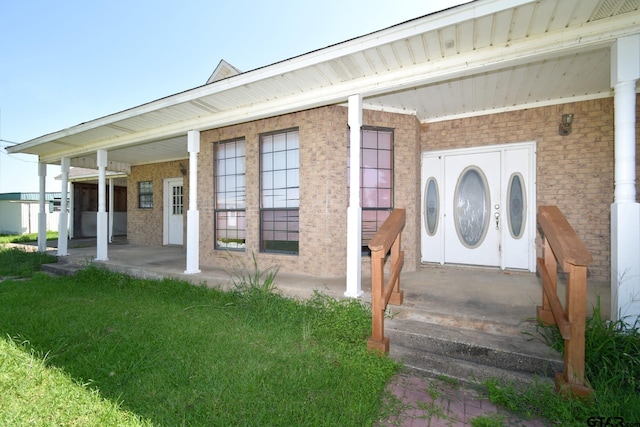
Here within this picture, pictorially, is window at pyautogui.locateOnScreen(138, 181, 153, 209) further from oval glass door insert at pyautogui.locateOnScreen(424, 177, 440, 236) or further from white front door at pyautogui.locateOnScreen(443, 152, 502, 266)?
white front door at pyautogui.locateOnScreen(443, 152, 502, 266)

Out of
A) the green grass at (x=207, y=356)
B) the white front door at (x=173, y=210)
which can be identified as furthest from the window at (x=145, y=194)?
the green grass at (x=207, y=356)

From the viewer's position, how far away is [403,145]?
17.4 feet

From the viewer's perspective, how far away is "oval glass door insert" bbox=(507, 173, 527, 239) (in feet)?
16.8

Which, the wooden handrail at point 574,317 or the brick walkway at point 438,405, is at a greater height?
the wooden handrail at point 574,317

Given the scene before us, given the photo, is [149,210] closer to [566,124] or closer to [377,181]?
[377,181]

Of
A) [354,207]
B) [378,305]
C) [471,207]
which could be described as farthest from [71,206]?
[471,207]

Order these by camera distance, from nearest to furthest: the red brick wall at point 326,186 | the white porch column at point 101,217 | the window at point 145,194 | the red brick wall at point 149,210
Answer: the red brick wall at point 326,186
the white porch column at point 101,217
the red brick wall at point 149,210
the window at point 145,194

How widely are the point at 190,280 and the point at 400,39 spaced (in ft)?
15.7

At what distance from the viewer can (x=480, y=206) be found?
17.8ft

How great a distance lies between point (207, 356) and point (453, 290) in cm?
313

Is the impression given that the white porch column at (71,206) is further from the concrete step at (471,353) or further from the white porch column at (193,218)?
the concrete step at (471,353)

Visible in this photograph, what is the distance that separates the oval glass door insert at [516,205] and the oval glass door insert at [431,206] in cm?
118

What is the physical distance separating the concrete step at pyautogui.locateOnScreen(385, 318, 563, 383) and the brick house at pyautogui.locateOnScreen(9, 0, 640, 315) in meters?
0.95

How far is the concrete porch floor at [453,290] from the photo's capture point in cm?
314
